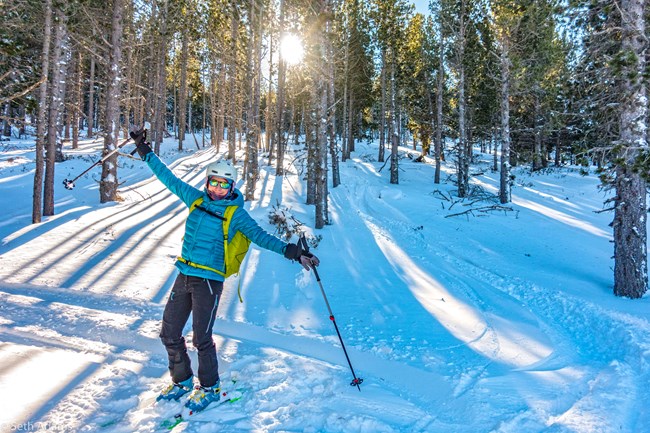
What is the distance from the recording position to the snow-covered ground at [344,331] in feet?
11.9

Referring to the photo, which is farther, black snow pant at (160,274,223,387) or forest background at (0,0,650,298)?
forest background at (0,0,650,298)

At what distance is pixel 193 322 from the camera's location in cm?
363

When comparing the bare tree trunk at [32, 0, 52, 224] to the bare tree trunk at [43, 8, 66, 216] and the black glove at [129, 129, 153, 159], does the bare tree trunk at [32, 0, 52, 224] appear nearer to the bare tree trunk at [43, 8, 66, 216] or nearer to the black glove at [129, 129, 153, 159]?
the bare tree trunk at [43, 8, 66, 216]

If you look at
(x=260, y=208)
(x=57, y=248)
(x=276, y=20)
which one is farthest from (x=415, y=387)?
(x=276, y=20)

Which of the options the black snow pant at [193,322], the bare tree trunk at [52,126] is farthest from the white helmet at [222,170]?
the bare tree trunk at [52,126]

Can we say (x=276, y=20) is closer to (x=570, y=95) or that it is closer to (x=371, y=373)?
(x=570, y=95)

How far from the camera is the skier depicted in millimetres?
3617

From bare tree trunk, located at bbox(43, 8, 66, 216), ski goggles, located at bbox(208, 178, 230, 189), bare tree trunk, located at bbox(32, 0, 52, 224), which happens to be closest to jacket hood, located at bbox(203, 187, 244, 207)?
ski goggles, located at bbox(208, 178, 230, 189)

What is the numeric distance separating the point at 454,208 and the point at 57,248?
47.9ft

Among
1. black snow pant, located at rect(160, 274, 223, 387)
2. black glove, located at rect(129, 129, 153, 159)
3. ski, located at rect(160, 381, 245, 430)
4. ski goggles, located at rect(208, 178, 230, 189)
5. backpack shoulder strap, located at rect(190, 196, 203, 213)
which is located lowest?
ski, located at rect(160, 381, 245, 430)

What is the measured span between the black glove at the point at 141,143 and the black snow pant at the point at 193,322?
58.5 inches

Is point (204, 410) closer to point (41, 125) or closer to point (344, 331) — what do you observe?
point (344, 331)

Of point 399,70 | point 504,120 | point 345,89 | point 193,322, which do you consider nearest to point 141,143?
point 193,322

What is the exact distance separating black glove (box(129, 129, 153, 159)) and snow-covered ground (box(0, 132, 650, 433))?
2.41 meters
